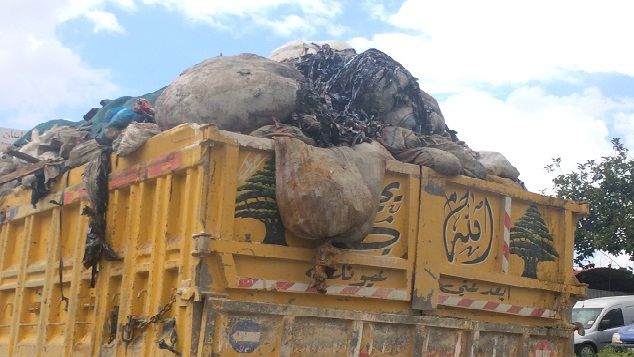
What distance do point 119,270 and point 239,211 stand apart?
100cm

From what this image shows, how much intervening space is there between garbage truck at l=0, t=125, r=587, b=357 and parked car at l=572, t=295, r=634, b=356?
8471mm

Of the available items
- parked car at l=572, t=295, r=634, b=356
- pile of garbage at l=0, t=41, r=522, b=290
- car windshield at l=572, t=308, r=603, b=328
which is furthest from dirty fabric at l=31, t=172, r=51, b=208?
car windshield at l=572, t=308, r=603, b=328

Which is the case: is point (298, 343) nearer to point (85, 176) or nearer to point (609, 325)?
point (85, 176)

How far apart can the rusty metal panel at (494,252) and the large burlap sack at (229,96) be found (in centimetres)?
94

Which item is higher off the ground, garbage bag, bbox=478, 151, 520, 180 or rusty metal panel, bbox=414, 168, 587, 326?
garbage bag, bbox=478, 151, 520, 180

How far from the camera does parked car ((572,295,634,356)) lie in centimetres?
1308

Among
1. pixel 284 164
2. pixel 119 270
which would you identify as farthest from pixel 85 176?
pixel 284 164

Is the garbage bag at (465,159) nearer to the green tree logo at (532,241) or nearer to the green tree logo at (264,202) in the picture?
the green tree logo at (532,241)

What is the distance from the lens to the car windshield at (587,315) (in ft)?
44.3

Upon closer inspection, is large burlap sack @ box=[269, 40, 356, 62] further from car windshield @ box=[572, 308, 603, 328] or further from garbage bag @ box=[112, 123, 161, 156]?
car windshield @ box=[572, 308, 603, 328]

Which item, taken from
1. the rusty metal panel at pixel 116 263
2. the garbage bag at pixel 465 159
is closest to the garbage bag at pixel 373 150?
the garbage bag at pixel 465 159

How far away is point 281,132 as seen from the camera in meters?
4.22

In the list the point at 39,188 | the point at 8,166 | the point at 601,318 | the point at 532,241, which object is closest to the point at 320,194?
the point at 532,241

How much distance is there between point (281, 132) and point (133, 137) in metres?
0.86
